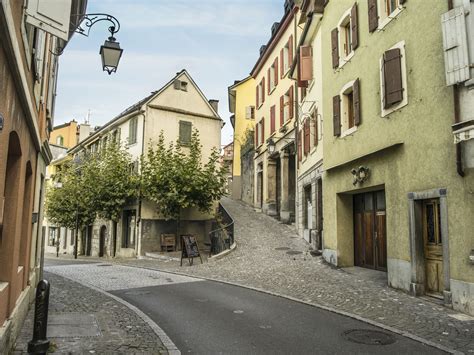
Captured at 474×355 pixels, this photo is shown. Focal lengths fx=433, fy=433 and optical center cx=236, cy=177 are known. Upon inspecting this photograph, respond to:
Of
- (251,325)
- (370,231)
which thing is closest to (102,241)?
(370,231)

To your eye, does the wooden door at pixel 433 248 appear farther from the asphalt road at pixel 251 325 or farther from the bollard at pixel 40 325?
the bollard at pixel 40 325

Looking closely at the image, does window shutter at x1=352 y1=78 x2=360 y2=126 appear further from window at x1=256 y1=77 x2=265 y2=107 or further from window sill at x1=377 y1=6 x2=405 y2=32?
window at x1=256 y1=77 x2=265 y2=107

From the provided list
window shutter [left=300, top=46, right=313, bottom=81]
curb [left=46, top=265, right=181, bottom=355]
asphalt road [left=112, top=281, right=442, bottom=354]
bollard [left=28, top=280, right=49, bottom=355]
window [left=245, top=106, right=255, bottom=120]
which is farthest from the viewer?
window [left=245, top=106, right=255, bottom=120]

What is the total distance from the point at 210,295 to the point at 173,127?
18.7 meters

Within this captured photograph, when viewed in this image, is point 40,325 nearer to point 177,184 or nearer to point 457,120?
point 457,120

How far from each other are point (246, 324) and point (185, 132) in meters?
22.0

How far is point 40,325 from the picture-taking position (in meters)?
5.11

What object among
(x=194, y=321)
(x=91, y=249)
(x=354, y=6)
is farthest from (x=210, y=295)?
(x=91, y=249)

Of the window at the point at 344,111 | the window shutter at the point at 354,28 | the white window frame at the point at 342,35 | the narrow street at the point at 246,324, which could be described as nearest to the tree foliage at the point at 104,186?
the narrow street at the point at 246,324

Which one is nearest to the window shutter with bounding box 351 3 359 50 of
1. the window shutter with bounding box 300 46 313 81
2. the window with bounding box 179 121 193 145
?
the window shutter with bounding box 300 46 313 81

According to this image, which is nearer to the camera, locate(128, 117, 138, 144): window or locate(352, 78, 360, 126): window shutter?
locate(352, 78, 360, 126): window shutter

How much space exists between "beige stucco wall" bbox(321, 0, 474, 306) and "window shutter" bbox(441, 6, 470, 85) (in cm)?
58

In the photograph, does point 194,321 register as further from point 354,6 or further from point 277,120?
point 277,120

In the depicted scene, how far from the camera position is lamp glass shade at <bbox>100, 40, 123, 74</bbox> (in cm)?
854
